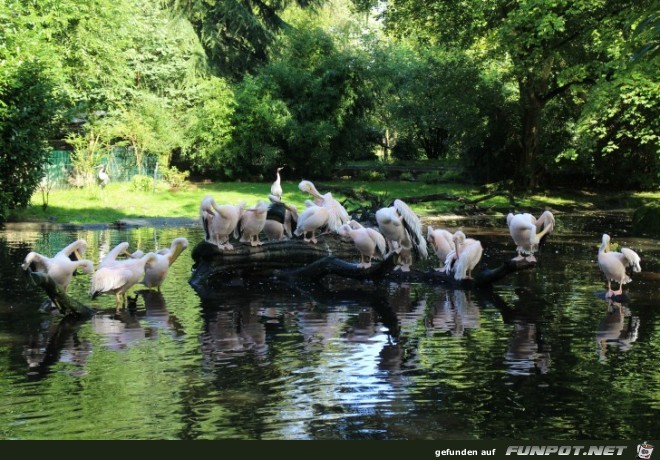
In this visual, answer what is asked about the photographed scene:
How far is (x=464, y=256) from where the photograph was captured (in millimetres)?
13539

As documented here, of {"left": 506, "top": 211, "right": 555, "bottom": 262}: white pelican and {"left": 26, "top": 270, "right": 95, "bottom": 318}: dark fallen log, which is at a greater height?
{"left": 506, "top": 211, "right": 555, "bottom": 262}: white pelican

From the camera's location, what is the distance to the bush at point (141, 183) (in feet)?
106

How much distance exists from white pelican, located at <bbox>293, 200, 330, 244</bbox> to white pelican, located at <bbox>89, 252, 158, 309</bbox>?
359 cm

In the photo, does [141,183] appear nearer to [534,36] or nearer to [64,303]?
[534,36]

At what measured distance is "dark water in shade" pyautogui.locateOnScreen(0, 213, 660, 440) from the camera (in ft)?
22.0

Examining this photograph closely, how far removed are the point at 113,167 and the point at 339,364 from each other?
1076 inches

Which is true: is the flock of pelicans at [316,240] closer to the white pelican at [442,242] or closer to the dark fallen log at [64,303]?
the white pelican at [442,242]

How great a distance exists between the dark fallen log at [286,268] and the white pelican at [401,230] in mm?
362

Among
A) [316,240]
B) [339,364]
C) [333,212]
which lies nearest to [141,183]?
[333,212]

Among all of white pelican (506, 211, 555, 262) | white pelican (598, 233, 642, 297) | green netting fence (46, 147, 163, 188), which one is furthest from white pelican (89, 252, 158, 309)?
green netting fence (46, 147, 163, 188)

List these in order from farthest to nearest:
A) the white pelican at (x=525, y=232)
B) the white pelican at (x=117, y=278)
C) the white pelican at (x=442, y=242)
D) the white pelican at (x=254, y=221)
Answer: the white pelican at (x=442, y=242) → the white pelican at (x=525, y=232) → the white pelican at (x=254, y=221) → the white pelican at (x=117, y=278)

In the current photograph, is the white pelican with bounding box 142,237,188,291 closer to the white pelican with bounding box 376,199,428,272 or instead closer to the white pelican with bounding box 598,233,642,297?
the white pelican with bounding box 376,199,428,272

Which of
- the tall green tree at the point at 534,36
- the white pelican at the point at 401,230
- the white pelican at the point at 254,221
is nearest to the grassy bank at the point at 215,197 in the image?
the tall green tree at the point at 534,36

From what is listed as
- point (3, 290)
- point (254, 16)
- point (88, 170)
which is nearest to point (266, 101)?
point (254, 16)
